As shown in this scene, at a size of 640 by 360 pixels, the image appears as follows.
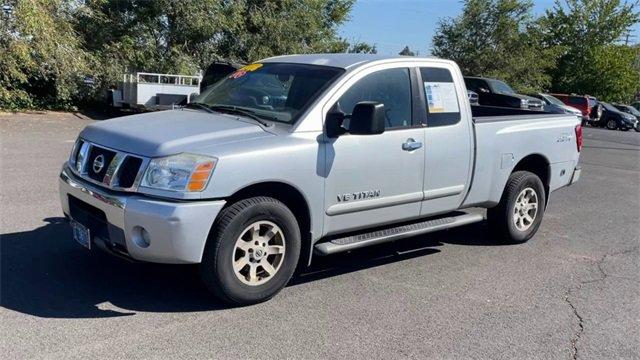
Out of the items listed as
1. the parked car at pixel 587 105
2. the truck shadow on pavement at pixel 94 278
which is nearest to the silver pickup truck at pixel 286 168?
the truck shadow on pavement at pixel 94 278

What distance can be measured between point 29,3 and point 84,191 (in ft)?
39.3

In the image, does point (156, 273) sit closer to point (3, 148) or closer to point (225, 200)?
point (225, 200)

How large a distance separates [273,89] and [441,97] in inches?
61.4

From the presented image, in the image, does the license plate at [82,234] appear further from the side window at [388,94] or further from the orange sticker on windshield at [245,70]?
the side window at [388,94]

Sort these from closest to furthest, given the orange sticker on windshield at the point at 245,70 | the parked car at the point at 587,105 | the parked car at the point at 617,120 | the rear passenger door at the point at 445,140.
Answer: the rear passenger door at the point at 445,140
the orange sticker on windshield at the point at 245,70
the parked car at the point at 617,120
the parked car at the point at 587,105

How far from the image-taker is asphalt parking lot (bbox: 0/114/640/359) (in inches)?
150

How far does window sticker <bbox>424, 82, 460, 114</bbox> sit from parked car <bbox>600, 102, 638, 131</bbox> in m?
33.0

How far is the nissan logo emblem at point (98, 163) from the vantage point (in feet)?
14.2

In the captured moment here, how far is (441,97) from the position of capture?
5.59m

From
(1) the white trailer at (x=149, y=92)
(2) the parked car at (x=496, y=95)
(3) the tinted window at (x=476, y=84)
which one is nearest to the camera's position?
(1) the white trailer at (x=149, y=92)

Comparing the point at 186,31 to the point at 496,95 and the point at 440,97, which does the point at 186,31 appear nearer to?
the point at 496,95

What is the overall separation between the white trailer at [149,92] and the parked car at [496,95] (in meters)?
11.3

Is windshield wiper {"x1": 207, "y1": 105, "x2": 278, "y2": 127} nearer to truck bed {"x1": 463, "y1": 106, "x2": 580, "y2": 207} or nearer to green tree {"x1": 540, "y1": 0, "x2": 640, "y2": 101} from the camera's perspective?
truck bed {"x1": 463, "y1": 106, "x2": 580, "y2": 207}

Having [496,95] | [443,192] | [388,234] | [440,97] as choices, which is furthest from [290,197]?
[496,95]
